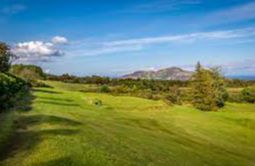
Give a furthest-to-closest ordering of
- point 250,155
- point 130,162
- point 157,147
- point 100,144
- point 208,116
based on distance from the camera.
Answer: point 208,116 → point 250,155 → point 157,147 → point 100,144 → point 130,162

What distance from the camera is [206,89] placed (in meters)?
149

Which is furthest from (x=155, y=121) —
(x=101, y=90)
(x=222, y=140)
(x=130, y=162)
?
(x=101, y=90)

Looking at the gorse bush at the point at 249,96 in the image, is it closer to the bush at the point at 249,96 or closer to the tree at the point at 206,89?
the bush at the point at 249,96

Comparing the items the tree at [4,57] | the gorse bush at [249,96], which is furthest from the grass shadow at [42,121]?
the gorse bush at [249,96]

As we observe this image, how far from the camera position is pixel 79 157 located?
24.2 metres

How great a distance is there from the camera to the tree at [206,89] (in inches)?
5778

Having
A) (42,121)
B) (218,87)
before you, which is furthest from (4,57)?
(218,87)

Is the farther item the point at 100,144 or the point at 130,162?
the point at 100,144

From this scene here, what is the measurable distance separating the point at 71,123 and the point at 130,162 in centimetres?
1208

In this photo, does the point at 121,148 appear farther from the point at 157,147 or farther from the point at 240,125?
the point at 240,125

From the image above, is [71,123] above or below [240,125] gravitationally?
above

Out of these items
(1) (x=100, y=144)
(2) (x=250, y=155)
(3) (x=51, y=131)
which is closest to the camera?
(1) (x=100, y=144)

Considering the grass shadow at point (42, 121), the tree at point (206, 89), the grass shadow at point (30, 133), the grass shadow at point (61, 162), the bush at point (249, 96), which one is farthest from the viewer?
the bush at point (249, 96)

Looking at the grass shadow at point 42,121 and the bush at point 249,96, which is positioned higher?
the grass shadow at point 42,121
